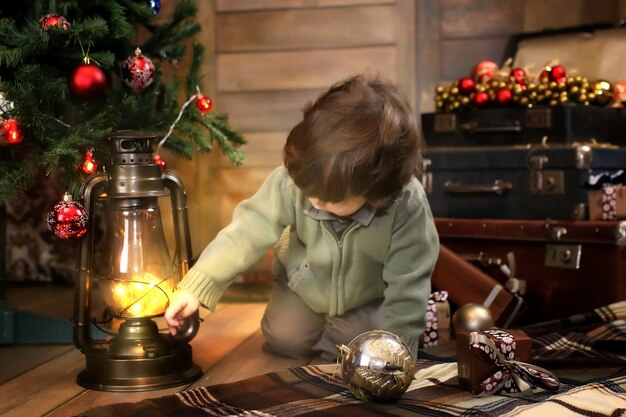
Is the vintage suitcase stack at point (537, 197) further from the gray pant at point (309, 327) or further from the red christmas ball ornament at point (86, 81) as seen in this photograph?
the red christmas ball ornament at point (86, 81)

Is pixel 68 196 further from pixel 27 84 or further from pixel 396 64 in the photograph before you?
pixel 396 64

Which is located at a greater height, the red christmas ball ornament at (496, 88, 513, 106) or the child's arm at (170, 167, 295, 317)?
the red christmas ball ornament at (496, 88, 513, 106)

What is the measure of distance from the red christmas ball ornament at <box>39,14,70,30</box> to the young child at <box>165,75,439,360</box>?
1.72 ft

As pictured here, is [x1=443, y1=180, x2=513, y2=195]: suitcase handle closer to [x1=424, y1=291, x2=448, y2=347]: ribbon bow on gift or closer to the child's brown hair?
[x1=424, y1=291, x2=448, y2=347]: ribbon bow on gift

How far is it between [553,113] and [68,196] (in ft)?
4.51

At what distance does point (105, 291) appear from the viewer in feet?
4.99

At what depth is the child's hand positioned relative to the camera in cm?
148

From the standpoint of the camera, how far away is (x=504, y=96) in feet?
7.65

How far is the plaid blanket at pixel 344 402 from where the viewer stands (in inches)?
49.9

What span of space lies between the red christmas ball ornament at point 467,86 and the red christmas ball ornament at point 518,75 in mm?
120

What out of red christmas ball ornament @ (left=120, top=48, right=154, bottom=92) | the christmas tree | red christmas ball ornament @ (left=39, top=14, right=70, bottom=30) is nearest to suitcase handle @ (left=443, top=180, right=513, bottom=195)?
the christmas tree

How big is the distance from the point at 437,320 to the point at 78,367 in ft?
2.74

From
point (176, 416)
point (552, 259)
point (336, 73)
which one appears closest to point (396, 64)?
point (336, 73)

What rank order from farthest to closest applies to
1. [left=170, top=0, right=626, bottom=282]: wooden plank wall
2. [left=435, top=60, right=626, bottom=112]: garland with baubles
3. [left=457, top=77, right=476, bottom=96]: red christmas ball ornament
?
[left=170, top=0, right=626, bottom=282]: wooden plank wall
[left=457, top=77, right=476, bottom=96]: red christmas ball ornament
[left=435, top=60, right=626, bottom=112]: garland with baubles
